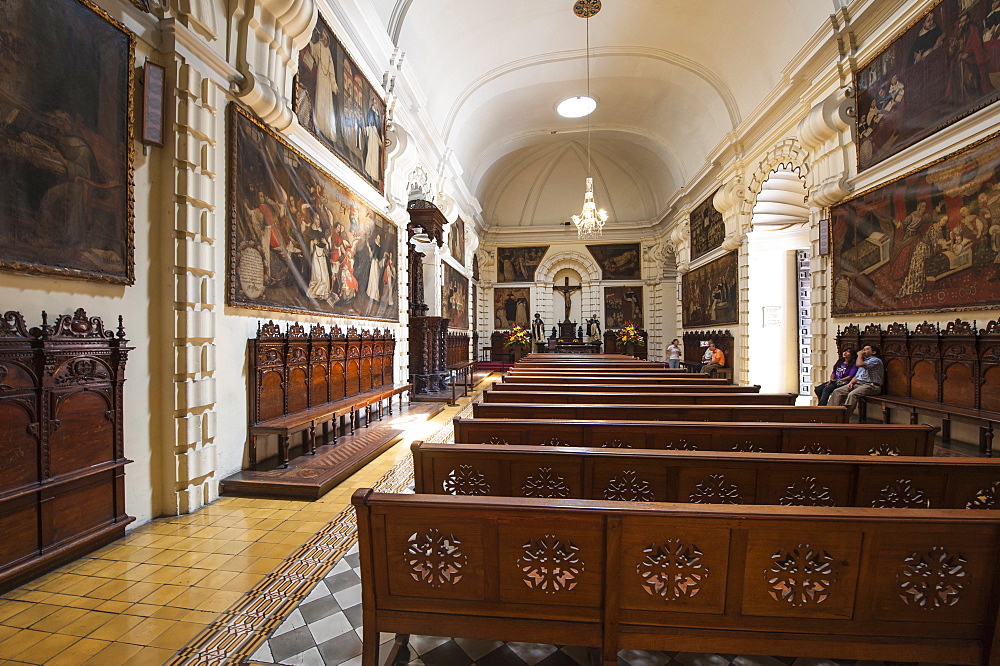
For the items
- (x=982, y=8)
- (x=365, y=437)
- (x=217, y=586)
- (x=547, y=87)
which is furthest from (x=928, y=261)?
(x=547, y=87)

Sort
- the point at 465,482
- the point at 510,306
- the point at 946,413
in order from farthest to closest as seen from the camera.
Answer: the point at 510,306 → the point at 946,413 → the point at 465,482

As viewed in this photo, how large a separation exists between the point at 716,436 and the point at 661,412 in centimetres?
93

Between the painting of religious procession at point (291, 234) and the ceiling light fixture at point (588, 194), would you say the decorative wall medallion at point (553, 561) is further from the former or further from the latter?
the ceiling light fixture at point (588, 194)

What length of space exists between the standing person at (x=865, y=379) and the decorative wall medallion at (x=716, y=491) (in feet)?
17.8

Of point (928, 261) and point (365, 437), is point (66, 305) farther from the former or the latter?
point (928, 261)

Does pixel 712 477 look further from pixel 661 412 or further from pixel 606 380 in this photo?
pixel 606 380

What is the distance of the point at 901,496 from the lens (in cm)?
251

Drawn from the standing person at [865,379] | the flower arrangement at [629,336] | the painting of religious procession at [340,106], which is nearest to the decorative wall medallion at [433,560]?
the painting of religious procession at [340,106]

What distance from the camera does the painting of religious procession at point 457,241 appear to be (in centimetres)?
1541

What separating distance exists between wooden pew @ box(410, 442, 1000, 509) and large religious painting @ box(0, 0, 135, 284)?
280 centimetres

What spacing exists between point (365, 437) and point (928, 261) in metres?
7.86

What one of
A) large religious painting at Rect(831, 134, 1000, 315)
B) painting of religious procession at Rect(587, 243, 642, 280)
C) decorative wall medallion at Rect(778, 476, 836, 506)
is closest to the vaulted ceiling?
painting of religious procession at Rect(587, 243, 642, 280)

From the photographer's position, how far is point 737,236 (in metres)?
11.7

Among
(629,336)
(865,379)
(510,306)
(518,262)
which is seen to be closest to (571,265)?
(518,262)
